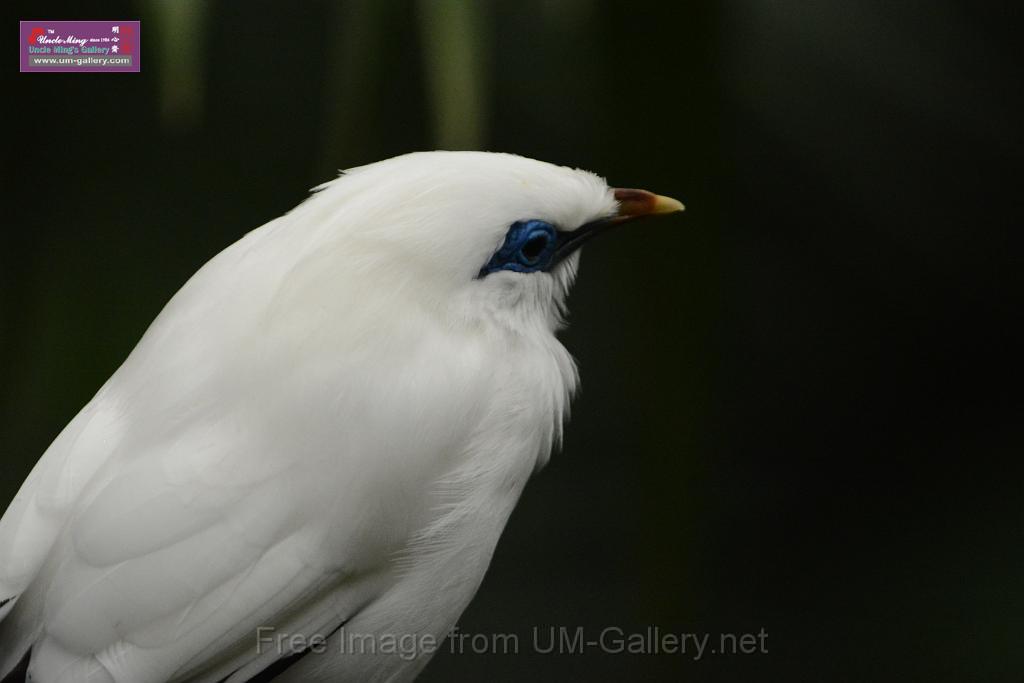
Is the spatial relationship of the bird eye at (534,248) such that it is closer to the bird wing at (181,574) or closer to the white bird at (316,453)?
the white bird at (316,453)

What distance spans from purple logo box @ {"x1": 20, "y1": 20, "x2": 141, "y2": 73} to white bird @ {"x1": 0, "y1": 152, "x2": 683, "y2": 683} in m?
0.49

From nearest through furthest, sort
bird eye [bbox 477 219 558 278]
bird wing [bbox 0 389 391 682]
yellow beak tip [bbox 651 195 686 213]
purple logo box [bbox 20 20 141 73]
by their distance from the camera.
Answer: bird wing [bbox 0 389 391 682], bird eye [bbox 477 219 558 278], yellow beak tip [bbox 651 195 686 213], purple logo box [bbox 20 20 141 73]

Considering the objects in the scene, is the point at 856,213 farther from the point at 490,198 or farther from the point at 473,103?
the point at 490,198

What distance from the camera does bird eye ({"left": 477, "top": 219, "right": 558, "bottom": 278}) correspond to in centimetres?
115

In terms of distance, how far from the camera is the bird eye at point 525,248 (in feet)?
3.78

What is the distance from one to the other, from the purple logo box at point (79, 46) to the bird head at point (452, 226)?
1.64 ft

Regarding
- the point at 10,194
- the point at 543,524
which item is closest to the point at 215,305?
the point at 10,194

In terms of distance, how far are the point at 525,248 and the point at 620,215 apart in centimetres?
15

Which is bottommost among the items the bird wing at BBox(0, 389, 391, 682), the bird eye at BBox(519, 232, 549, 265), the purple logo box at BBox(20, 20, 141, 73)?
the bird wing at BBox(0, 389, 391, 682)

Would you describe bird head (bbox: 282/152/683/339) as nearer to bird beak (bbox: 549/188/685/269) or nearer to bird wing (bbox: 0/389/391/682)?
bird beak (bbox: 549/188/685/269)

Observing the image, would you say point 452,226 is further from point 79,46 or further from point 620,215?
point 79,46

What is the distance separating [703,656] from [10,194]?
4.59 ft

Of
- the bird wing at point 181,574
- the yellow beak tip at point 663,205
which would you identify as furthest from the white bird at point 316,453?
the yellow beak tip at point 663,205

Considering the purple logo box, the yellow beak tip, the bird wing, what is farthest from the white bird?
the purple logo box
